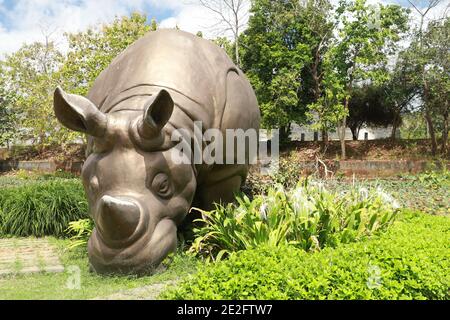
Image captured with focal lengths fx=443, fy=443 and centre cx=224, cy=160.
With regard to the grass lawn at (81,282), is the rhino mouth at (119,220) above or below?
above

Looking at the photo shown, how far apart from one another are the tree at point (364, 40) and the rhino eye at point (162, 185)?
16030 millimetres

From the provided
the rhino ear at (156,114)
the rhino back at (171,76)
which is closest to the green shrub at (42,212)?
the rhino back at (171,76)

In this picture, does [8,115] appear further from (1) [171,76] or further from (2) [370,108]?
(1) [171,76]

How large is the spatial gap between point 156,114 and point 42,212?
172 inches

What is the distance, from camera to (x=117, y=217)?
12.9 ft

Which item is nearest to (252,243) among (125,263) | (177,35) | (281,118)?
(125,263)

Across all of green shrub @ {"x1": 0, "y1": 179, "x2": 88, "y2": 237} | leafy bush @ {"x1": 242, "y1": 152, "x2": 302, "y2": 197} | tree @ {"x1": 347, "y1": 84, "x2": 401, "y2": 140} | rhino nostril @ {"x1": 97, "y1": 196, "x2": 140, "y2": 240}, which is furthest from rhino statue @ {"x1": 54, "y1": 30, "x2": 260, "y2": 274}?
tree @ {"x1": 347, "y1": 84, "x2": 401, "y2": 140}

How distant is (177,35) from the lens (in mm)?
5598

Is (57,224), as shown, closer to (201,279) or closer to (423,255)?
(201,279)

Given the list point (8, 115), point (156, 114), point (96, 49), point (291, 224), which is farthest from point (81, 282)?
point (8, 115)

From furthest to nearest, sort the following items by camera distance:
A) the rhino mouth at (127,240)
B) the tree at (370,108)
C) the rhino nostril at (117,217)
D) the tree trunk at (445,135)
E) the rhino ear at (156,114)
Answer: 1. the tree at (370,108)
2. the tree trunk at (445,135)
3. the rhino ear at (156,114)
4. the rhino mouth at (127,240)
5. the rhino nostril at (117,217)

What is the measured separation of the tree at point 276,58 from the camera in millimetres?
20453

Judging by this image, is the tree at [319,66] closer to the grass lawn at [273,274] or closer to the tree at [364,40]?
the tree at [364,40]

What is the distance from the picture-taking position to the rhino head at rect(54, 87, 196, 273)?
163 inches
